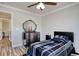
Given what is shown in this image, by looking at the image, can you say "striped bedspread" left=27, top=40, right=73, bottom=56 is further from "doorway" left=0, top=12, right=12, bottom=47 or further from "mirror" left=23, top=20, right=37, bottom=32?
"doorway" left=0, top=12, right=12, bottom=47

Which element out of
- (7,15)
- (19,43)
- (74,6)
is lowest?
(19,43)

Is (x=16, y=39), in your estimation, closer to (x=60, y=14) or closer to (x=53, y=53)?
(x=53, y=53)

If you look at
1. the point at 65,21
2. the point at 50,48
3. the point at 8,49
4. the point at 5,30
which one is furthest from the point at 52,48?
the point at 5,30

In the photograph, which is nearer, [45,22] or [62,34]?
[62,34]

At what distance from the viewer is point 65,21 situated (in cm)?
141

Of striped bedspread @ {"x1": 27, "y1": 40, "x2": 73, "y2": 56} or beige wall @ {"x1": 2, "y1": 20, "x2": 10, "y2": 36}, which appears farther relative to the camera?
beige wall @ {"x1": 2, "y1": 20, "x2": 10, "y2": 36}

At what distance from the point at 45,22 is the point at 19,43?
1.80 feet

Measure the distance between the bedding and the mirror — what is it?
0.25 m

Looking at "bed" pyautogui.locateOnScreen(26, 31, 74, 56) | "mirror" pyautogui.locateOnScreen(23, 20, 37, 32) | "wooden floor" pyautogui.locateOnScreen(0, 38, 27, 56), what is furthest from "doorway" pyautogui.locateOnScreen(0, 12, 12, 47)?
"bed" pyautogui.locateOnScreen(26, 31, 74, 56)

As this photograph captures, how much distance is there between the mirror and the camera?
1.44 m

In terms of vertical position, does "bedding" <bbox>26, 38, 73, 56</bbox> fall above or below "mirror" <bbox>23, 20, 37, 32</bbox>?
below

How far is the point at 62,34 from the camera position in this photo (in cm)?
143

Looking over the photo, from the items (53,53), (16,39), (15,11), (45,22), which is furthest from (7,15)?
(53,53)

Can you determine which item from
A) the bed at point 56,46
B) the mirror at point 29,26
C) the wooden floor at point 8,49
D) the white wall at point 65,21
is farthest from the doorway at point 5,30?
the white wall at point 65,21
